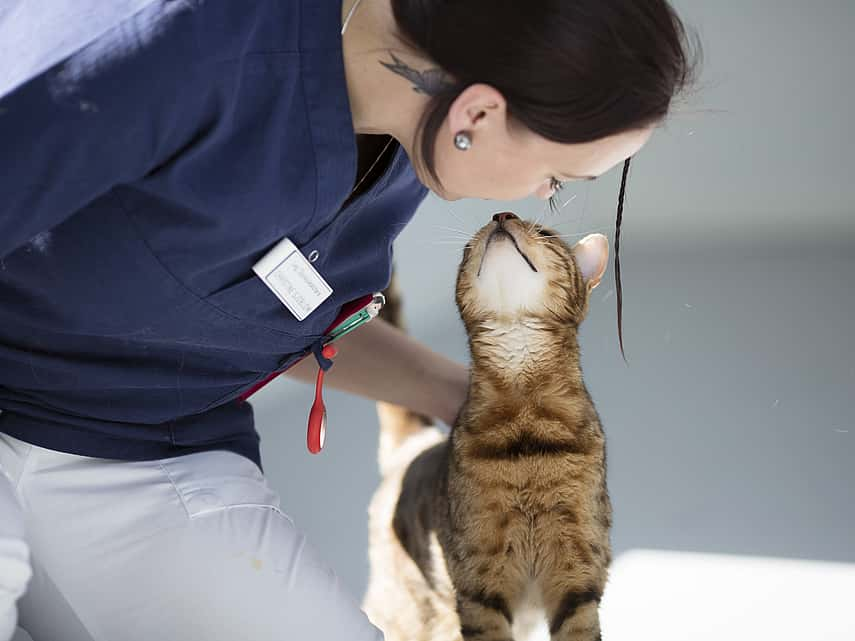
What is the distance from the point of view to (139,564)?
1.29 metres

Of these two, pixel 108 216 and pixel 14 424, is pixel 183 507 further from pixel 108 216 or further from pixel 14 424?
pixel 108 216

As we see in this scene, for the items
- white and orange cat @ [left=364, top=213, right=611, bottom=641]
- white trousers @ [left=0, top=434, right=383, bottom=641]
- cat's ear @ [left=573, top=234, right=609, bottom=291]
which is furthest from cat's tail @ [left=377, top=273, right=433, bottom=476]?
white trousers @ [left=0, top=434, right=383, bottom=641]

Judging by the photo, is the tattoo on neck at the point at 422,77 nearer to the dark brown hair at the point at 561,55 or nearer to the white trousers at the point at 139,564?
the dark brown hair at the point at 561,55

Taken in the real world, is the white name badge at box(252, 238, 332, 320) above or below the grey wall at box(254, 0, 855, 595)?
above

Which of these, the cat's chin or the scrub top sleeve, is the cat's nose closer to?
the cat's chin

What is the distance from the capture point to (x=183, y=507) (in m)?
1.32

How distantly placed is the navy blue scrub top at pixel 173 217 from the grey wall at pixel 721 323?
725 mm

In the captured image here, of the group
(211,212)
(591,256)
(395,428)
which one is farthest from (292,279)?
(395,428)

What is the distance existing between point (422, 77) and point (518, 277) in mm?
506

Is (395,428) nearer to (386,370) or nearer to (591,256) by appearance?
(386,370)

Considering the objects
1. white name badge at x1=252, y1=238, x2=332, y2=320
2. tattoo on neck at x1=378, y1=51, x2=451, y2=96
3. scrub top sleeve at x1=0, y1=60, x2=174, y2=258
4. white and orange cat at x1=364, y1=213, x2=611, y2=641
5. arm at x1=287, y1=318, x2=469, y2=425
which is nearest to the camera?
scrub top sleeve at x1=0, y1=60, x2=174, y2=258

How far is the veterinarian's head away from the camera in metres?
0.96

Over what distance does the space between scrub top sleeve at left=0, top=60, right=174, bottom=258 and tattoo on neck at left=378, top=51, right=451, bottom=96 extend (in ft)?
0.77

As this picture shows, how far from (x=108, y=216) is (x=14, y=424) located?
35 cm
